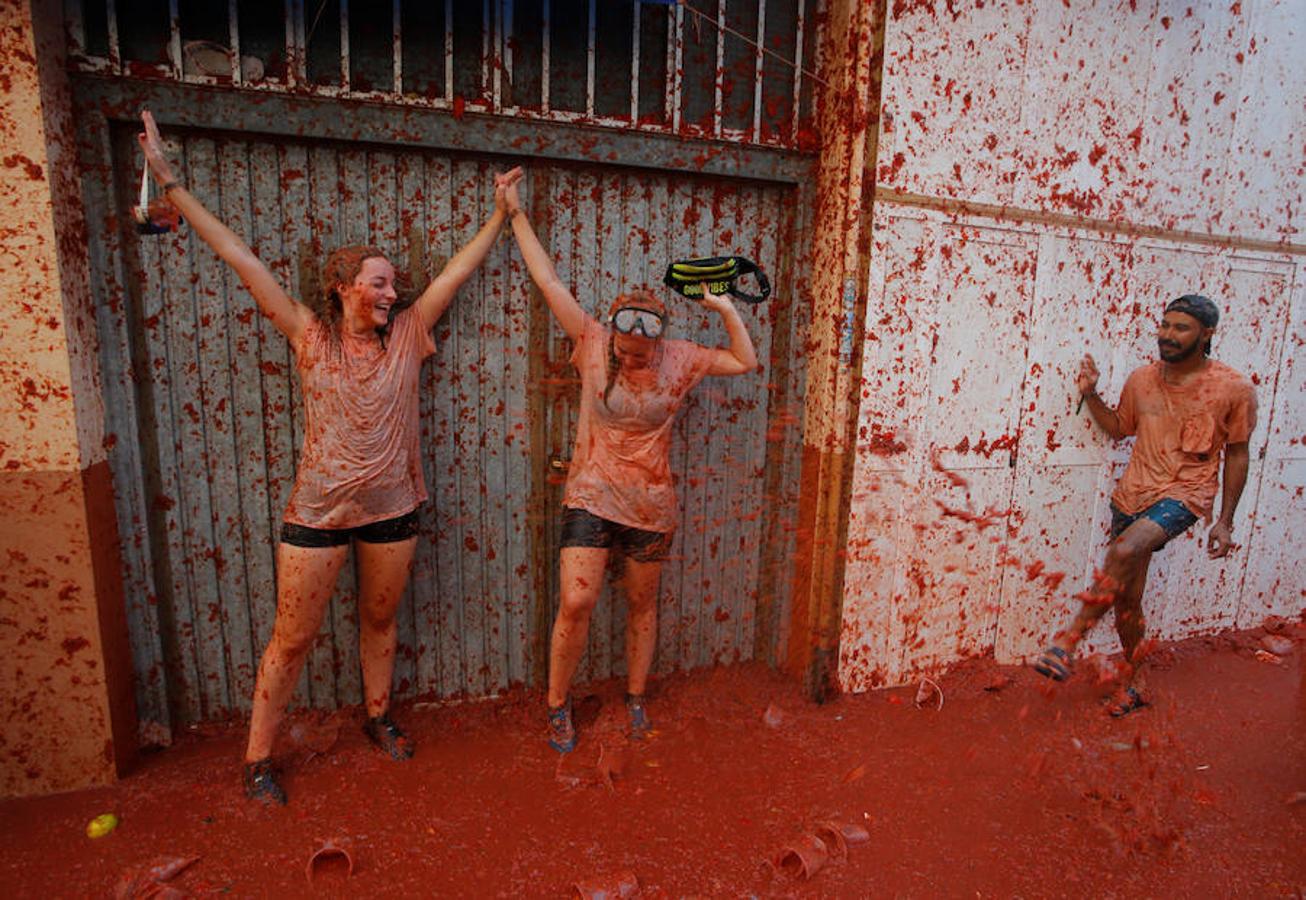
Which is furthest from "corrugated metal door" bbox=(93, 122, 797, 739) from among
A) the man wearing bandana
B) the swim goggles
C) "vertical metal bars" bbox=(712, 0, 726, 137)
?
the man wearing bandana

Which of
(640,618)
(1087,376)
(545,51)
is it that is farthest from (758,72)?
(640,618)

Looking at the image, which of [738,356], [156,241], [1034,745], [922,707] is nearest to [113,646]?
[156,241]

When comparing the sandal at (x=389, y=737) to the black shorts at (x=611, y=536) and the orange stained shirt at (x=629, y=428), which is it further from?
the orange stained shirt at (x=629, y=428)

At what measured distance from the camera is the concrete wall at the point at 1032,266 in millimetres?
3273

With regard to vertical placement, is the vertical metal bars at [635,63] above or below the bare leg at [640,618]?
above

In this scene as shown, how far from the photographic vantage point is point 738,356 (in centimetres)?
292

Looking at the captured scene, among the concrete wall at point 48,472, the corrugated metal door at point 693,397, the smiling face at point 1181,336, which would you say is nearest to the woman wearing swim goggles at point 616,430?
the corrugated metal door at point 693,397

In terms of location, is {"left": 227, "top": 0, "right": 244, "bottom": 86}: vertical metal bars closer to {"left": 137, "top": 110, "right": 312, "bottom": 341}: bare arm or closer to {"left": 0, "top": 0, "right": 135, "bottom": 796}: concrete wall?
{"left": 137, "top": 110, "right": 312, "bottom": 341}: bare arm

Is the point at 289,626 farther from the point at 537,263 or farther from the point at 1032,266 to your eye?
the point at 1032,266

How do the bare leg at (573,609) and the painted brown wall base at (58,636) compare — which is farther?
the bare leg at (573,609)

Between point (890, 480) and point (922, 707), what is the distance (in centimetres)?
120

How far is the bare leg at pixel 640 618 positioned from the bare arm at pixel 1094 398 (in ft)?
8.24

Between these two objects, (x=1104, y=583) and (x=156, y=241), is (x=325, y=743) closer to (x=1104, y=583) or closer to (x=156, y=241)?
(x=156, y=241)

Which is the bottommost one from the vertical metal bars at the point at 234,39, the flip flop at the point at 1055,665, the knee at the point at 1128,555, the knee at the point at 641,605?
the flip flop at the point at 1055,665
